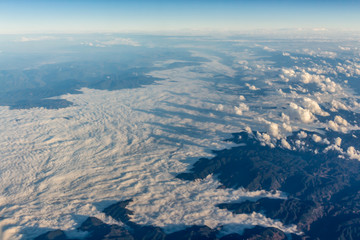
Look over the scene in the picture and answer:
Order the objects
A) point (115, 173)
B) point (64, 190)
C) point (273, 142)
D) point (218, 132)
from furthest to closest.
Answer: point (218, 132)
point (273, 142)
point (115, 173)
point (64, 190)

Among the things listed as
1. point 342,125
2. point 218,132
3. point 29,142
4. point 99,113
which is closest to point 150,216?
point 218,132

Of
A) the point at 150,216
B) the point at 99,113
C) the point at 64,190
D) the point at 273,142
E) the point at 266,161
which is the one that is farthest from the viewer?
the point at 99,113

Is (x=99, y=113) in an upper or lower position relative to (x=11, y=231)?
upper

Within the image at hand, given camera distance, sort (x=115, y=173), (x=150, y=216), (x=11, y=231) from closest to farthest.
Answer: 1. (x=11, y=231)
2. (x=150, y=216)
3. (x=115, y=173)

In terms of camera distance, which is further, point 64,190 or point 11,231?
point 64,190

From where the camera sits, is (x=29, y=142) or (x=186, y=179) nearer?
(x=186, y=179)

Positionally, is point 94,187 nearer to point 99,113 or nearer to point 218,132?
point 218,132

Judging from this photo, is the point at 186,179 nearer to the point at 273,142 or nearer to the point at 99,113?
the point at 273,142

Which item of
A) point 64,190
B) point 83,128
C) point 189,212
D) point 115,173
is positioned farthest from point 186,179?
point 83,128

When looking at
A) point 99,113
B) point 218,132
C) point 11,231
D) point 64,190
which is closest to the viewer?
point 11,231
